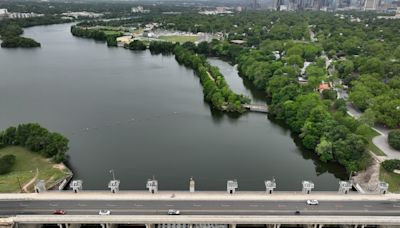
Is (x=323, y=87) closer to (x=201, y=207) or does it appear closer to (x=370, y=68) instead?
(x=370, y=68)

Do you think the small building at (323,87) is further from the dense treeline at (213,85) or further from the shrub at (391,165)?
the shrub at (391,165)

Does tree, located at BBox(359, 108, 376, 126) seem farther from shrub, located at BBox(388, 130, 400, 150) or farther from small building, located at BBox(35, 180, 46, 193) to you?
small building, located at BBox(35, 180, 46, 193)

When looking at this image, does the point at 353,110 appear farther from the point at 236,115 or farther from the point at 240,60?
the point at 240,60

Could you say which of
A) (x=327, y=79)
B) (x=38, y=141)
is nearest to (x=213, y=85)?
(x=327, y=79)

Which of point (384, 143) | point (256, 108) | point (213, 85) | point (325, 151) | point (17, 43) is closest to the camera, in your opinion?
point (325, 151)

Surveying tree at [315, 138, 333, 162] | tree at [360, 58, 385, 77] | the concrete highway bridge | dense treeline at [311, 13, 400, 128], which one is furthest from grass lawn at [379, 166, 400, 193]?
tree at [360, 58, 385, 77]

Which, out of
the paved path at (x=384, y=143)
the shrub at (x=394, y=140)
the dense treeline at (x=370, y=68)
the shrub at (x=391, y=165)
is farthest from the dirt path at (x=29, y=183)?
the dense treeline at (x=370, y=68)

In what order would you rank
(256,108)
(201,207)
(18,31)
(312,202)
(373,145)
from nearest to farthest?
1. (201,207)
2. (312,202)
3. (373,145)
4. (256,108)
5. (18,31)
